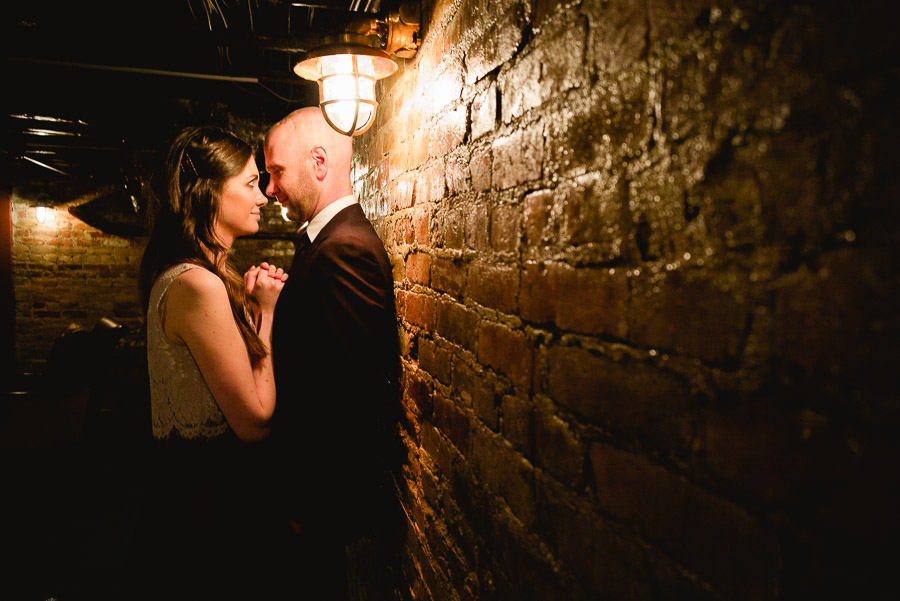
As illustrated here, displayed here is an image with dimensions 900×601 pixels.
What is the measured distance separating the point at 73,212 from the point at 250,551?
8.96 metres

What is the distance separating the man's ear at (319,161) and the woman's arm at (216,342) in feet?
2.58

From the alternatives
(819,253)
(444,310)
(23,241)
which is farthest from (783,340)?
(23,241)

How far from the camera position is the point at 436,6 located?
167 centimetres

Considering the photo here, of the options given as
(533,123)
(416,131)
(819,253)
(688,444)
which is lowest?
(688,444)

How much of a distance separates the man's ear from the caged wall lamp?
412mm

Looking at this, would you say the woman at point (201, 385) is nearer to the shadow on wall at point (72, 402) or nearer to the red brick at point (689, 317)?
the red brick at point (689, 317)

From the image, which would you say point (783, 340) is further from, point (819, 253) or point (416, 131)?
point (416, 131)

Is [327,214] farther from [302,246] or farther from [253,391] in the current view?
[253,391]

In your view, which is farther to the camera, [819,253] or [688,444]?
[688,444]

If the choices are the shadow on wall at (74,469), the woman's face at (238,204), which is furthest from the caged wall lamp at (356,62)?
the shadow on wall at (74,469)

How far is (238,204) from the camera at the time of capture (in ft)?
6.93

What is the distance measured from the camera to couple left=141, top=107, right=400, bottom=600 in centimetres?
185

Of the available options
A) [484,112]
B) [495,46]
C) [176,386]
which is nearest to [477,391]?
[484,112]

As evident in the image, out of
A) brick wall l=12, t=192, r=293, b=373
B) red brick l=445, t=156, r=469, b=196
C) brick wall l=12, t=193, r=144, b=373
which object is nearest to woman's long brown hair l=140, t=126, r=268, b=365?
red brick l=445, t=156, r=469, b=196
